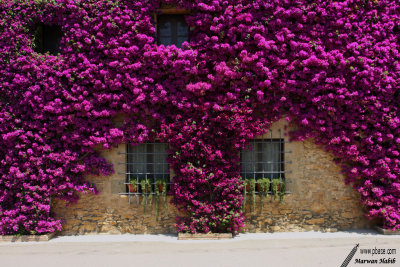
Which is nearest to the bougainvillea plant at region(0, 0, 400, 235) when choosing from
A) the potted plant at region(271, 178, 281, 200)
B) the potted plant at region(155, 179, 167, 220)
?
the potted plant at region(155, 179, 167, 220)

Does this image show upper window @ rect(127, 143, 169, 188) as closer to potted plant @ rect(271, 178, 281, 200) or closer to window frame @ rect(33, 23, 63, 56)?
potted plant @ rect(271, 178, 281, 200)

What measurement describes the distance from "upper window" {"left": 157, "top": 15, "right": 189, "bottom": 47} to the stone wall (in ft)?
8.60

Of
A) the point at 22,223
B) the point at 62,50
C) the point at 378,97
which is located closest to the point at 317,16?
the point at 378,97

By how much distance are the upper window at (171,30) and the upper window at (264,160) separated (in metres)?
2.90

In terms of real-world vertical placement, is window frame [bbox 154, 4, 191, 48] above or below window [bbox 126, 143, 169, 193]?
above

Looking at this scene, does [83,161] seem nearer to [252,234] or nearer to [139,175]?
[139,175]

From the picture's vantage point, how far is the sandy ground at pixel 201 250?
5.07 metres

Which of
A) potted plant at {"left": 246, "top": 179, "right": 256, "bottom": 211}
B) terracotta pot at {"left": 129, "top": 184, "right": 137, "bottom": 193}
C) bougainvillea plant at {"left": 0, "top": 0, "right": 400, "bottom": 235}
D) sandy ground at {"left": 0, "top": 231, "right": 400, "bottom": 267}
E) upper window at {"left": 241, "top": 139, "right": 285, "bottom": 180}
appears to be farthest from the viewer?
upper window at {"left": 241, "top": 139, "right": 285, "bottom": 180}

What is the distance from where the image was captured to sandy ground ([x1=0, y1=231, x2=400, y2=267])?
5070 millimetres

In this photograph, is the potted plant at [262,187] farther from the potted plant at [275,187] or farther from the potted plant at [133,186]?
the potted plant at [133,186]

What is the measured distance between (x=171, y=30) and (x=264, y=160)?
3640 millimetres

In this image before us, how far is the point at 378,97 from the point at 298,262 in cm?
385

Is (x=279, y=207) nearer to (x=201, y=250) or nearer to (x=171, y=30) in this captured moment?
(x=201, y=250)

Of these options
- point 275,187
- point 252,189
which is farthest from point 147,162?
point 275,187
